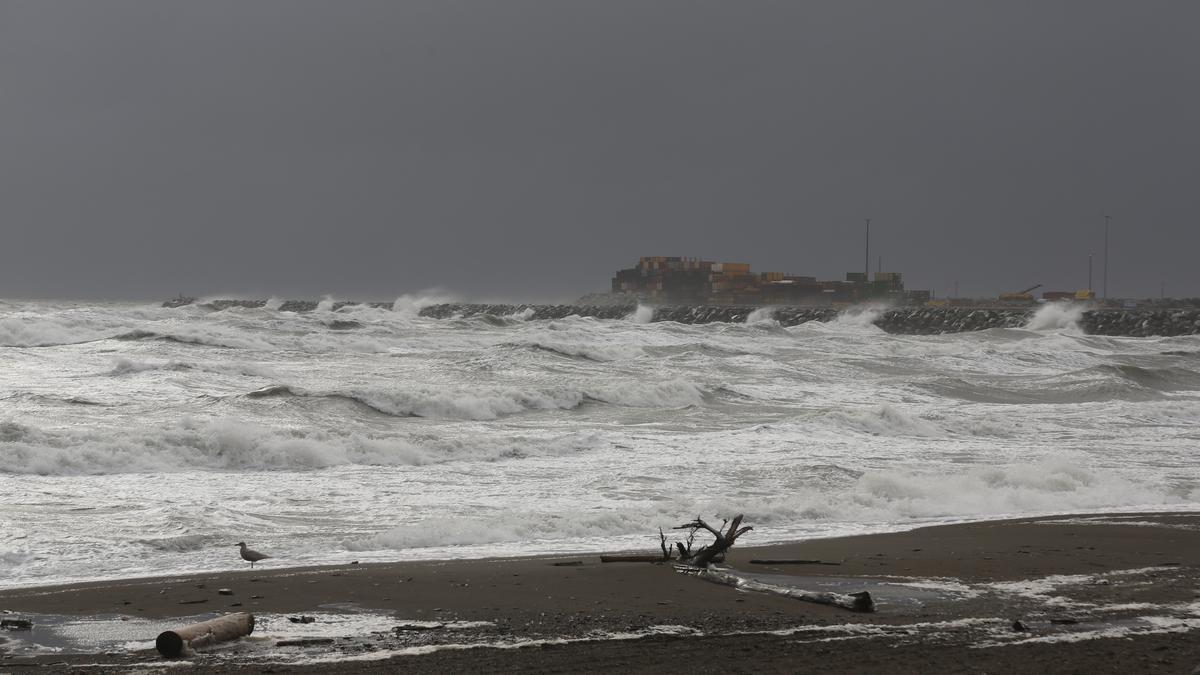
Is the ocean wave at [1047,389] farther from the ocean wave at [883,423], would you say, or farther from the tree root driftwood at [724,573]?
the tree root driftwood at [724,573]

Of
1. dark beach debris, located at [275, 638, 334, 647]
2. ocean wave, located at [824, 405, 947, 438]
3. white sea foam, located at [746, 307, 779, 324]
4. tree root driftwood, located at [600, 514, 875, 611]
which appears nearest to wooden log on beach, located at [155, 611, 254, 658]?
dark beach debris, located at [275, 638, 334, 647]

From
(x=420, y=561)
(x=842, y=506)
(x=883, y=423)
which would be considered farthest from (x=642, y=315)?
(x=420, y=561)

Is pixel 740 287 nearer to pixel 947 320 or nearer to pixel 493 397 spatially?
pixel 947 320

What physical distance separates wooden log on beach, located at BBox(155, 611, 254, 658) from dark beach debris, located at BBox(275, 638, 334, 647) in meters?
0.22

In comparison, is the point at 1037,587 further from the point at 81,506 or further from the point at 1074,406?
the point at 1074,406

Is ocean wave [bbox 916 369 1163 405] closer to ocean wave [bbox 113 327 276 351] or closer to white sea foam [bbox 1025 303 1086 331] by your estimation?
ocean wave [bbox 113 327 276 351]

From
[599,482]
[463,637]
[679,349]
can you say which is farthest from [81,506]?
[679,349]

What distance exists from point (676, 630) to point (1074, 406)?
18352 millimetres

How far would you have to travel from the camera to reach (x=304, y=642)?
5.06m

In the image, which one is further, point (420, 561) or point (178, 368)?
point (178, 368)

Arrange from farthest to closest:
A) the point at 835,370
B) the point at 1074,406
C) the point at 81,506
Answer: the point at 835,370
the point at 1074,406
the point at 81,506

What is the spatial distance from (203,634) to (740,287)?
96.6m

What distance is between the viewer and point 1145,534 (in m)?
8.86

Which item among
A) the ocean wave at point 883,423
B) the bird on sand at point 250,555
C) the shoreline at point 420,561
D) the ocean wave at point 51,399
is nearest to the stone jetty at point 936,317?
the ocean wave at point 51,399
